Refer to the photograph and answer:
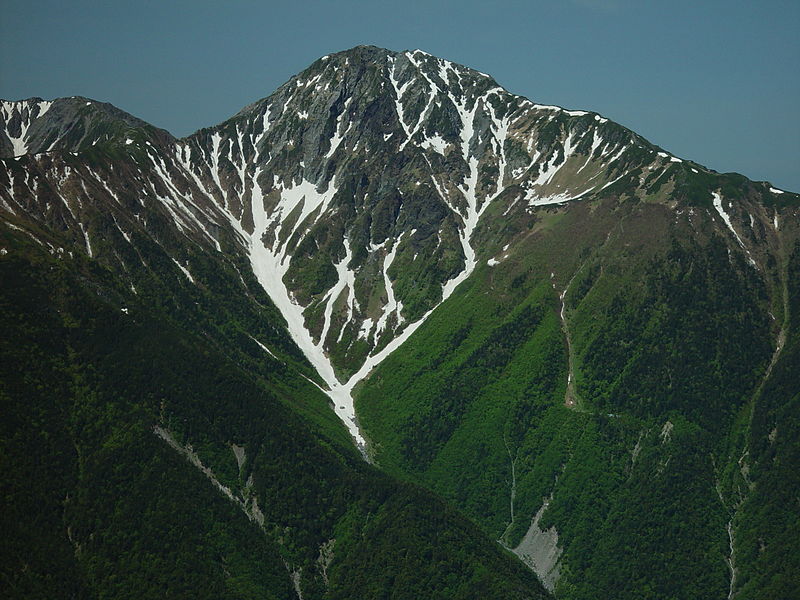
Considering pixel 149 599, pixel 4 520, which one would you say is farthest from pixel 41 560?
pixel 149 599

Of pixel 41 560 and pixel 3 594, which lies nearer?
pixel 3 594

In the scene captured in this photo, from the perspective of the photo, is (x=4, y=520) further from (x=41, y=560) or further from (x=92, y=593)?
(x=92, y=593)

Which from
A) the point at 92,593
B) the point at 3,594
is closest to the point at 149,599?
the point at 92,593

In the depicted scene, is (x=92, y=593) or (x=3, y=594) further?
(x=92, y=593)

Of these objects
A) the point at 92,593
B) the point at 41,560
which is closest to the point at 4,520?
the point at 41,560

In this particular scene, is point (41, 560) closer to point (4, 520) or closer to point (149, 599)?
point (4, 520)

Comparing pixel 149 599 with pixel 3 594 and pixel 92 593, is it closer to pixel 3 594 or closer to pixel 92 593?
pixel 92 593

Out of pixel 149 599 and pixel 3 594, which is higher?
pixel 149 599
